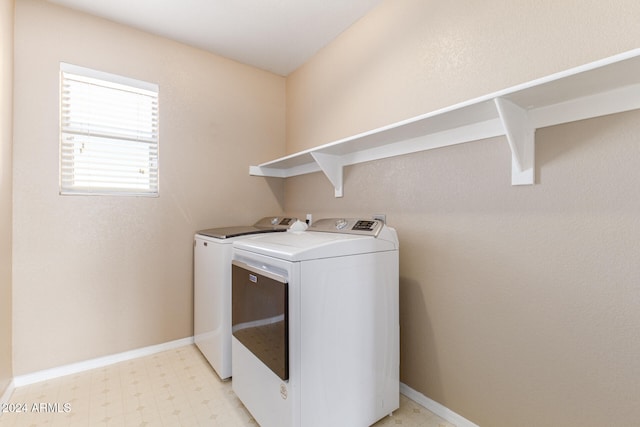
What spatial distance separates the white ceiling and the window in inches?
17.0

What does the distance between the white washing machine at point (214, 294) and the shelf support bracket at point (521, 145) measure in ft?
5.13

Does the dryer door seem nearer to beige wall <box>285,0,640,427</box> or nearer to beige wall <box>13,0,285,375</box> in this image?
beige wall <box>285,0,640,427</box>

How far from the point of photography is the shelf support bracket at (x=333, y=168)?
2154mm

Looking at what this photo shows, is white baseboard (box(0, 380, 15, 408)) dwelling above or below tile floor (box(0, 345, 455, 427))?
above

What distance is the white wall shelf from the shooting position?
0.95 meters

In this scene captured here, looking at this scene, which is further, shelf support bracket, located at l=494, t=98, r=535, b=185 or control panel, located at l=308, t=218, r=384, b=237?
control panel, located at l=308, t=218, r=384, b=237

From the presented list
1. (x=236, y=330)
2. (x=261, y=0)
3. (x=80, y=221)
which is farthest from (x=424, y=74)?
(x=80, y=221)

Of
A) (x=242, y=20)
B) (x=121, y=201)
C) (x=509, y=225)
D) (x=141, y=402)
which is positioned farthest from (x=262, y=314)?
(x=242, y=20)

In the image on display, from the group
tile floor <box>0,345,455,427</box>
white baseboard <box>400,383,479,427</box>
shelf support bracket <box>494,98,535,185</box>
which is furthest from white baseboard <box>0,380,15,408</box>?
shelf support bracket <box>494,98,535,185</box>

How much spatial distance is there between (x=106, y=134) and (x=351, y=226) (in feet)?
6.30

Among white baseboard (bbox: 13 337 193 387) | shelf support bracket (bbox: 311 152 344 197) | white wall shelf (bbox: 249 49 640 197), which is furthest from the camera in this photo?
shelf support bracket (bbox: 311 152 344 197)

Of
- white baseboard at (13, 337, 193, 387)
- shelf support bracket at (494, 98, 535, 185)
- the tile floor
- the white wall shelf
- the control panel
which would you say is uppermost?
the white wall shelf

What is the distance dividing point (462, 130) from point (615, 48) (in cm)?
58

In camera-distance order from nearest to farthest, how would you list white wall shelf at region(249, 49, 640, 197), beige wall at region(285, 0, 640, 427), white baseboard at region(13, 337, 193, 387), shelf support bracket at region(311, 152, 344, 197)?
white wall shelf at region(249, 49, 640, 197) → beige wall at region(285, 0, 640, 427) → white baseboard at region(13, 337, 193, 387) → shelf support bracket at region(311, 152, 344, 197)
